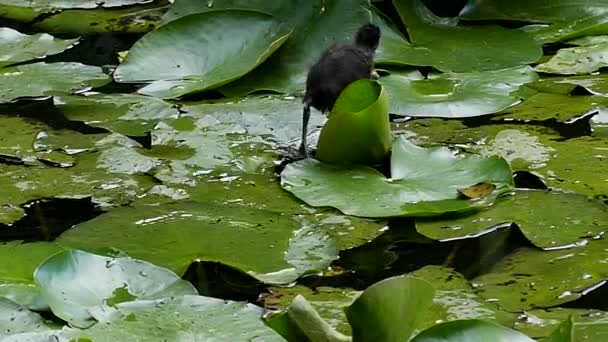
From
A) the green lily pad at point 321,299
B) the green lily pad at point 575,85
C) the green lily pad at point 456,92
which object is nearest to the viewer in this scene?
the green lily pad at point 321,299

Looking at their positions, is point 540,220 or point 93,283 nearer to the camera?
point 93,283

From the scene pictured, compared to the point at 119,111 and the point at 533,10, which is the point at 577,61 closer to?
the point at 533,10

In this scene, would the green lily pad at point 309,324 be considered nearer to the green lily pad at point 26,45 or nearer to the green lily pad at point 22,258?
the green lily pad at point 22,258

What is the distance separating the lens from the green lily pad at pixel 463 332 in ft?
4.87

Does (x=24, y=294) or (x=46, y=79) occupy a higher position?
(x=24, y=294)

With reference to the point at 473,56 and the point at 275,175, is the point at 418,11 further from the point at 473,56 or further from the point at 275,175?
the point at 275,175

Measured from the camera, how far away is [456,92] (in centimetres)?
278

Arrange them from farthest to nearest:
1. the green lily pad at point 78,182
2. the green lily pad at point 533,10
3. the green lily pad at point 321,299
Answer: the green lily pad at point 533,10 < the green lily pad at point 78,182 < the green lily pad at point 321,299

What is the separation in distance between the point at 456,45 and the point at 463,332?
177cm

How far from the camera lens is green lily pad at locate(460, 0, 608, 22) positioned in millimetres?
3375

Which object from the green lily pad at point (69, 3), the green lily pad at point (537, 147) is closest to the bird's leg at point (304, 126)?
the green lily pad at point (537, 147)

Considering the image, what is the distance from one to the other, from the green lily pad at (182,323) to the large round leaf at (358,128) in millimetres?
742

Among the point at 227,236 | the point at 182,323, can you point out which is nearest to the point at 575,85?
the point at 227,236

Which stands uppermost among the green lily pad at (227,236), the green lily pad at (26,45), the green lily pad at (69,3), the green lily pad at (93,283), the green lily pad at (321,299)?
the green lily pad at (93,283)
